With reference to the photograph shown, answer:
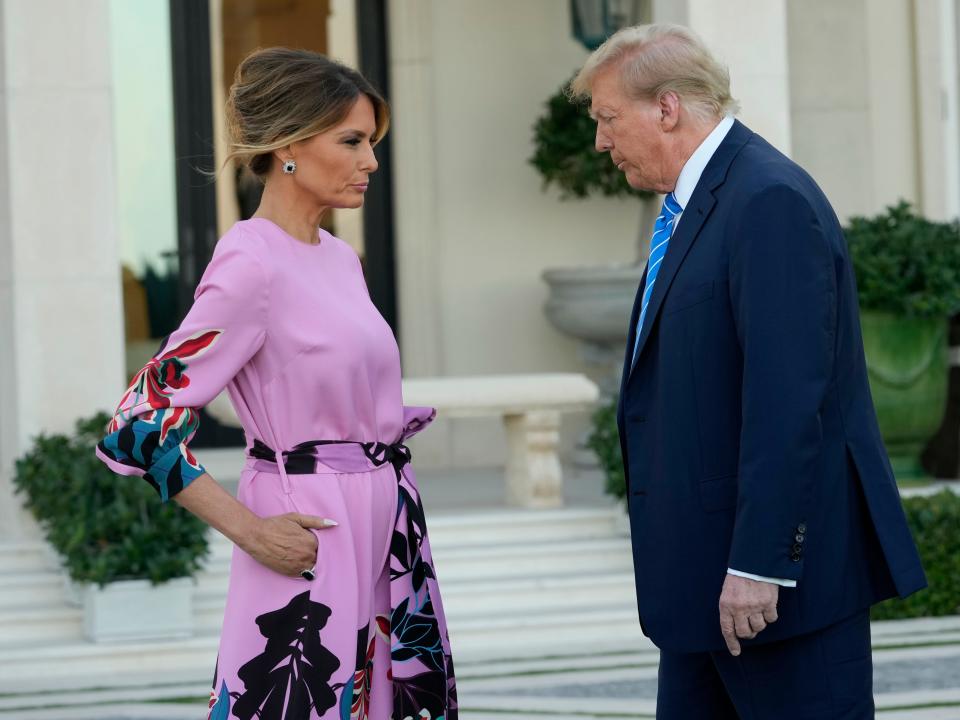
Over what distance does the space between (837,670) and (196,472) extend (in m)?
1.09

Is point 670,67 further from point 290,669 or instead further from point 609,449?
point 609,449

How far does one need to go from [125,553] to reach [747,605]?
3724mm

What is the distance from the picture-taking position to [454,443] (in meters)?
9.12

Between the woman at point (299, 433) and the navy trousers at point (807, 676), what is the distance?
0.53 metres

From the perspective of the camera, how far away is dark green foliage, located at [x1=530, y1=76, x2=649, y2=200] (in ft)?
28.0

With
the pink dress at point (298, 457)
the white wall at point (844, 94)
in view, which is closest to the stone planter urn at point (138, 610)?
the pink dress at point (298, 457)

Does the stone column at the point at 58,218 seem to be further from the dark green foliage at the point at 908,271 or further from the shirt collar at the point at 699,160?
the shirt collar at the point at 699,160

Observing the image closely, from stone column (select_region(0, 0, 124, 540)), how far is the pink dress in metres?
3.89

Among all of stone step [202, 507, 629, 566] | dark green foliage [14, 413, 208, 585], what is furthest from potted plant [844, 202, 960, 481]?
dark green foliage [14, 413, 208, 585]

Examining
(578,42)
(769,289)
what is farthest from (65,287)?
(769,289)

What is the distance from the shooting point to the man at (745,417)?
2.45m

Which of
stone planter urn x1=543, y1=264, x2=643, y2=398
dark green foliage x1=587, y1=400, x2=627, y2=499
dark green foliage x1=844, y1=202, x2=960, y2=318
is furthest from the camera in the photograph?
stone planter urn x1=543, y1=264, x2=643, y2=398

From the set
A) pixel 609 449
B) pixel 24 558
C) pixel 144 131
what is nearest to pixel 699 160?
pixel 609 449

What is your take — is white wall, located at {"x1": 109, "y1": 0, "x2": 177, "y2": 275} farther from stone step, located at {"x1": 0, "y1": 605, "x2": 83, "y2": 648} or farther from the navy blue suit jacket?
the navy blue suit jacket
